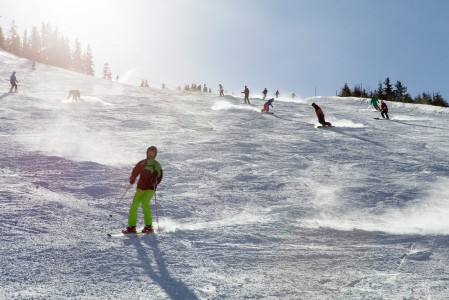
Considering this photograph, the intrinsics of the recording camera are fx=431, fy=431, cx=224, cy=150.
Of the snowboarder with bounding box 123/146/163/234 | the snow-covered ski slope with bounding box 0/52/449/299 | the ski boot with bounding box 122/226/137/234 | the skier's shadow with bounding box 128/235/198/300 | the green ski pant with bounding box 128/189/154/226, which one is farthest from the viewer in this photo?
the snowboarder with bounding box 123/146/163/234

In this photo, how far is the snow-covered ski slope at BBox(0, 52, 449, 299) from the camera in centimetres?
527

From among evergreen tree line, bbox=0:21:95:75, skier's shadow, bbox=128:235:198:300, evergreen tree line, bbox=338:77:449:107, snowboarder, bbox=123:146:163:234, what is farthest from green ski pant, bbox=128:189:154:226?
evergreen tree line, bbox=0:21:95:75

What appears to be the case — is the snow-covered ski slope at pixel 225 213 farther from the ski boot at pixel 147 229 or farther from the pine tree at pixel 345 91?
the pine tree at pixel 345 91

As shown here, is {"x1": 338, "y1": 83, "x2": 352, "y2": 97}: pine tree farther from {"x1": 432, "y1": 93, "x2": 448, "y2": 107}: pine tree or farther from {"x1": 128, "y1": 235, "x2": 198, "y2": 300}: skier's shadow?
{"x1": 128, "y1": 235, "x2": 198, "y2": 300}: skier's shadow

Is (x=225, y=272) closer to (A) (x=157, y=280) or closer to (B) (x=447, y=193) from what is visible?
(A) (x=157, y=280)

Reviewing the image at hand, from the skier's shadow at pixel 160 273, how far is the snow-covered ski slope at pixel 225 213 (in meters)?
0.03

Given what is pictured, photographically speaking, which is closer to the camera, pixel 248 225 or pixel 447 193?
pixel 248 225

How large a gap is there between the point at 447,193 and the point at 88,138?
40.4ft

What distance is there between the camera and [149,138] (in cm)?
1748

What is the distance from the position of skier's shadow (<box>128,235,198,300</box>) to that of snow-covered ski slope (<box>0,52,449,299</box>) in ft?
0.09

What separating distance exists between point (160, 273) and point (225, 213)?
139 inches

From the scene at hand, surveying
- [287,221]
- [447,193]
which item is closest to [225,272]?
[287,221]

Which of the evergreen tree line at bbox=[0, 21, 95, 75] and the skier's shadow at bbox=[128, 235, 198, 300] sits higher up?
the evergreen tree line at bbox=[0, 21, 95, 75]

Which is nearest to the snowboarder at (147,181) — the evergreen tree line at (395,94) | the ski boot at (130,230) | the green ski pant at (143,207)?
the green ski pant at (143,207)
